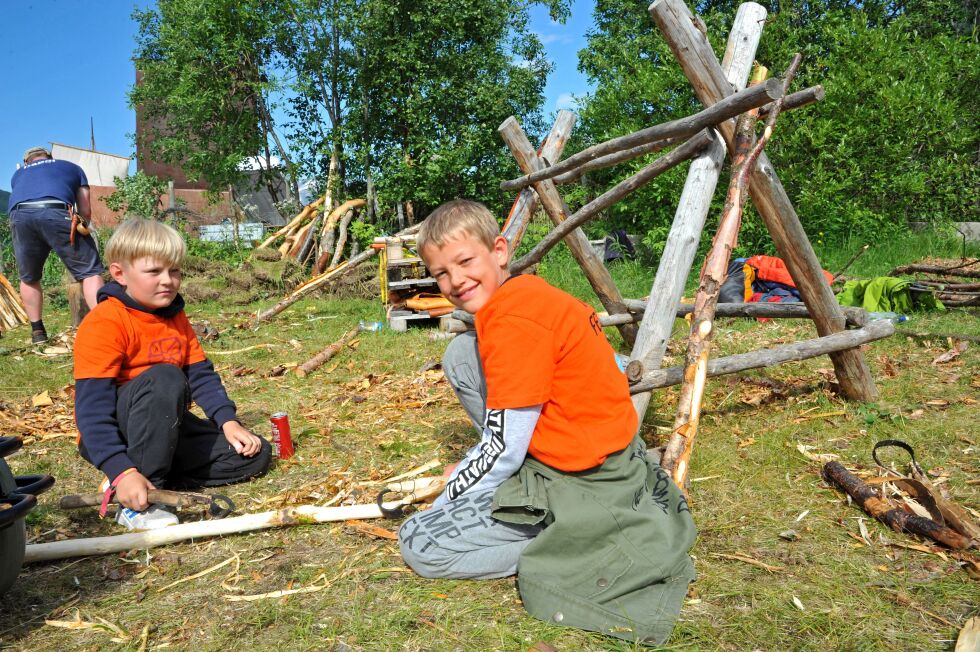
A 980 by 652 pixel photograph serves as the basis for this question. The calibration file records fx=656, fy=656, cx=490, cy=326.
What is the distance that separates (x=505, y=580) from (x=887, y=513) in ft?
5.92

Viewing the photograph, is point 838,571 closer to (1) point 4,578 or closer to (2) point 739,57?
(2) point 739,57

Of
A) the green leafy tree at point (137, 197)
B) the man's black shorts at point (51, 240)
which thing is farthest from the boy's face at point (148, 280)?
the green leafy tree at point (137, 197)

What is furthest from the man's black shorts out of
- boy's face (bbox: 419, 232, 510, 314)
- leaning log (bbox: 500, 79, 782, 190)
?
boy's face (bbox: 419, 232, 510, 314)

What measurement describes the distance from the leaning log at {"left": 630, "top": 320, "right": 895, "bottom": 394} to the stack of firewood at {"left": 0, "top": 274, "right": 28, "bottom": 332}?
10323 mm

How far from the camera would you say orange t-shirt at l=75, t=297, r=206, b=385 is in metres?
3.33

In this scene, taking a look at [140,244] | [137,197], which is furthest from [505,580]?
[137,197]

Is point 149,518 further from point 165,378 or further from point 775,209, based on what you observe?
point 775,209

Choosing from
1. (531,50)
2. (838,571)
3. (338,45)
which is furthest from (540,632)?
(531,50)

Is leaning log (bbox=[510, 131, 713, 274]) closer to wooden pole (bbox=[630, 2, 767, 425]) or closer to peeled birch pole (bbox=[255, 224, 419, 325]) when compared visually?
wooden pole (bbox=[630, 2, 767, 425])

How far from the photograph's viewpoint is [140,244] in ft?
11.1

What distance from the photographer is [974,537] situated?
2.78 m

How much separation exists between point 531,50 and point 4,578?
16.3 metres

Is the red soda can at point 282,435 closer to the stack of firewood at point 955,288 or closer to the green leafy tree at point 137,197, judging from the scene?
the stack of firewood at point 955,288

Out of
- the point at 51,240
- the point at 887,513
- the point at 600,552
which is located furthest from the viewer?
the point at 51,240
